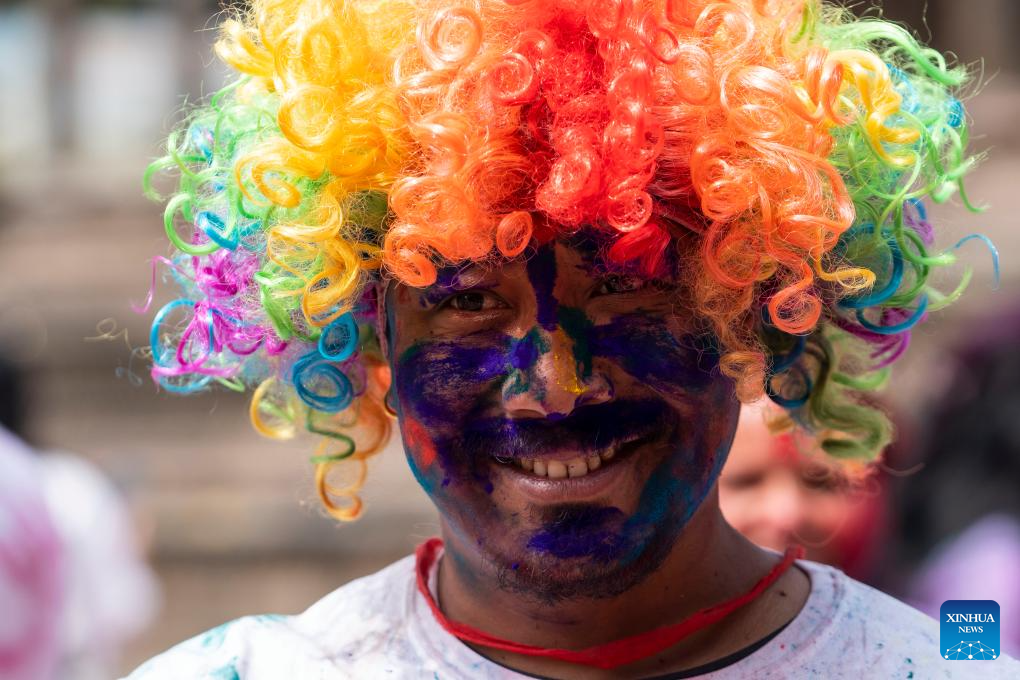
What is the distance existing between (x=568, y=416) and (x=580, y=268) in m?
0.24

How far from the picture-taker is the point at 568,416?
221 cm

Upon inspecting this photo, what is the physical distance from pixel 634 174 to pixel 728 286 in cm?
25

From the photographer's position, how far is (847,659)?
2.32 meters

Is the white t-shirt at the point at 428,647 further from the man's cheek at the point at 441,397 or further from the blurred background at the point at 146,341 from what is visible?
the blurred background at the point at 146,341

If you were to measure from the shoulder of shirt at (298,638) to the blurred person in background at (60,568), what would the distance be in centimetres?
133

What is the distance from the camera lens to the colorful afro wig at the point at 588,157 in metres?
2.16

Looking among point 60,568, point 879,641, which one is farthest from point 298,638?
point 60,568

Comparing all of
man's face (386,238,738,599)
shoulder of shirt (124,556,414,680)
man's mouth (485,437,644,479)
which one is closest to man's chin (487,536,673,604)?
man's face (386,238,738,599)

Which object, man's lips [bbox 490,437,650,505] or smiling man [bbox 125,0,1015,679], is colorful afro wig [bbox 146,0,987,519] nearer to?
smiling man [bbox 125,0,1015,679]

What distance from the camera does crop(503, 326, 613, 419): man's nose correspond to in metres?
2.18

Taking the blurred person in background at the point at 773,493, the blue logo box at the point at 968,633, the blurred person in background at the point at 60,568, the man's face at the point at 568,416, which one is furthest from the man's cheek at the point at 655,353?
the blurred person in background at the point at 60,568

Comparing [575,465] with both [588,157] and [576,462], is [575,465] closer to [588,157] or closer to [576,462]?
[576,462]

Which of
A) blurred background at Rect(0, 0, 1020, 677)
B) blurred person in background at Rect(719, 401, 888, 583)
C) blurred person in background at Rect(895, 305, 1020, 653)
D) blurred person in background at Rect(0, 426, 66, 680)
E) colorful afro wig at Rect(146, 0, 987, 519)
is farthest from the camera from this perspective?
blurred background at Rect(0, 0, 1020, 677)

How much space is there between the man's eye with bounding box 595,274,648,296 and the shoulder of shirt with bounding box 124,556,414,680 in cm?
71
